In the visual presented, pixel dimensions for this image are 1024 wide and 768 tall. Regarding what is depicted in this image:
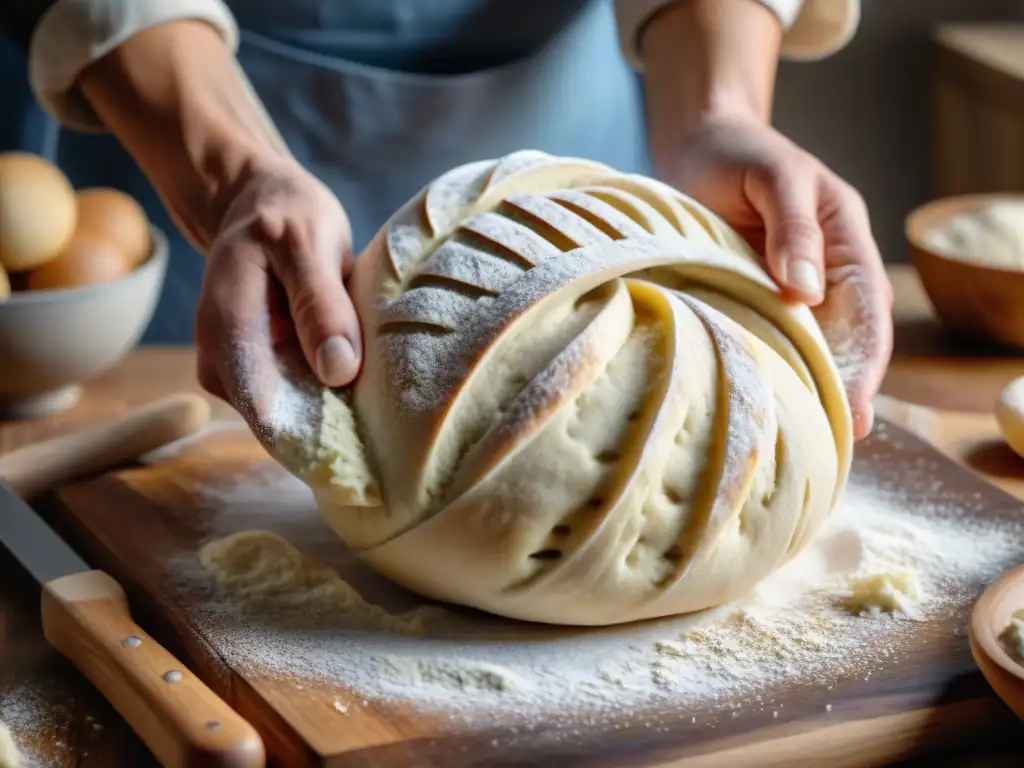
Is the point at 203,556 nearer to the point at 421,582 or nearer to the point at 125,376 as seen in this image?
the point at 421,582

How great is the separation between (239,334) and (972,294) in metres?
1.11

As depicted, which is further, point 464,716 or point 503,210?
point 503,210

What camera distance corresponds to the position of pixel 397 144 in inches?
79.7

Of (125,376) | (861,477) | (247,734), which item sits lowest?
(125,376)

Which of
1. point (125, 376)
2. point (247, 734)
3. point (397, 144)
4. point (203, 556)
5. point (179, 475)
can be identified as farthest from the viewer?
point (397, 144)

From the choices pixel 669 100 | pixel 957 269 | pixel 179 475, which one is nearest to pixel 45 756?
pixel 179 475

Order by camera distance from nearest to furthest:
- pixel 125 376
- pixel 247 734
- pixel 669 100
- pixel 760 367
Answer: pixel 247 734, pixel 760 367, pixel 669 100, pixel 125 376

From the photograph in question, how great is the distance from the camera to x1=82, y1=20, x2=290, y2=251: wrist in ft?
5.02

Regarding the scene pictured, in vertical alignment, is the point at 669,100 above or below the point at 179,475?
above

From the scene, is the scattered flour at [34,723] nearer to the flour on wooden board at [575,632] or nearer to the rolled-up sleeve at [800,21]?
the flour on wooden board at [575,632]

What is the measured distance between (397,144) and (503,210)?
854 millimetres

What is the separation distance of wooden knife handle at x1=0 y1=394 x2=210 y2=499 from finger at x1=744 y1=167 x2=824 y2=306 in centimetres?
70

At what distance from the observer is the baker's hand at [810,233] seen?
1.25 m

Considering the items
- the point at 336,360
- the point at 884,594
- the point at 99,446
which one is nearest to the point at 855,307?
the point at 884,594
